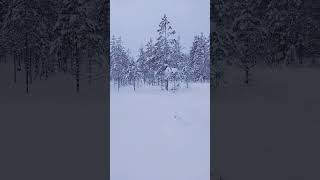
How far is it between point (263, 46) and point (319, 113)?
12067 mm

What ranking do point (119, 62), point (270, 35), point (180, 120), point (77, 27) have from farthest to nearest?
1. point (270, 35)
2. point (77, 27)
3. point (119, 62)
4. point (180, 120)

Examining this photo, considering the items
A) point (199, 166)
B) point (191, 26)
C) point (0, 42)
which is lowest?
point (199, 166)

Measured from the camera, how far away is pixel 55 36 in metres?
27.6

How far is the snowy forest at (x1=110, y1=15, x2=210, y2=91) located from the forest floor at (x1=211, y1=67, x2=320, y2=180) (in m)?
5.61

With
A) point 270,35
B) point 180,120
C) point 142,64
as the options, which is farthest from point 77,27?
point 180,120

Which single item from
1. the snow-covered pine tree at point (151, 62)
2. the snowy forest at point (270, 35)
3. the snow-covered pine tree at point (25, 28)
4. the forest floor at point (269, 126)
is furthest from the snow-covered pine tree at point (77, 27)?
the snow-covered pine tree at point (151, 62)

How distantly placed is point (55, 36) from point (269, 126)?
556 inches

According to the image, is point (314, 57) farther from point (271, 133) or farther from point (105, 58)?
point (271, 133)

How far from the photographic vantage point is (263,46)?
33.9m

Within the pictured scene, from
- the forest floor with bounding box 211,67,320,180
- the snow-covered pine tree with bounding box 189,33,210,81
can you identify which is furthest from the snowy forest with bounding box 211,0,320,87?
the snow-covered pine tree with bounding box 189,33,210,81

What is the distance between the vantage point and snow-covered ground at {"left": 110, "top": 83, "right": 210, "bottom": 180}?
18.5 ft

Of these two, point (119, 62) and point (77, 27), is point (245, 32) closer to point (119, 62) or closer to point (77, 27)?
point (77, 27)

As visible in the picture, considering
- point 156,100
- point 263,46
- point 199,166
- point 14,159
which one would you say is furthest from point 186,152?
point 263,46

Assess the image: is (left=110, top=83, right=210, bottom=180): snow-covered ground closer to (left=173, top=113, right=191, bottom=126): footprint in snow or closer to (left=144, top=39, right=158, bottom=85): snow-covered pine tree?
(left=173, top=113, right=191, bottom=126): footprint in snow
